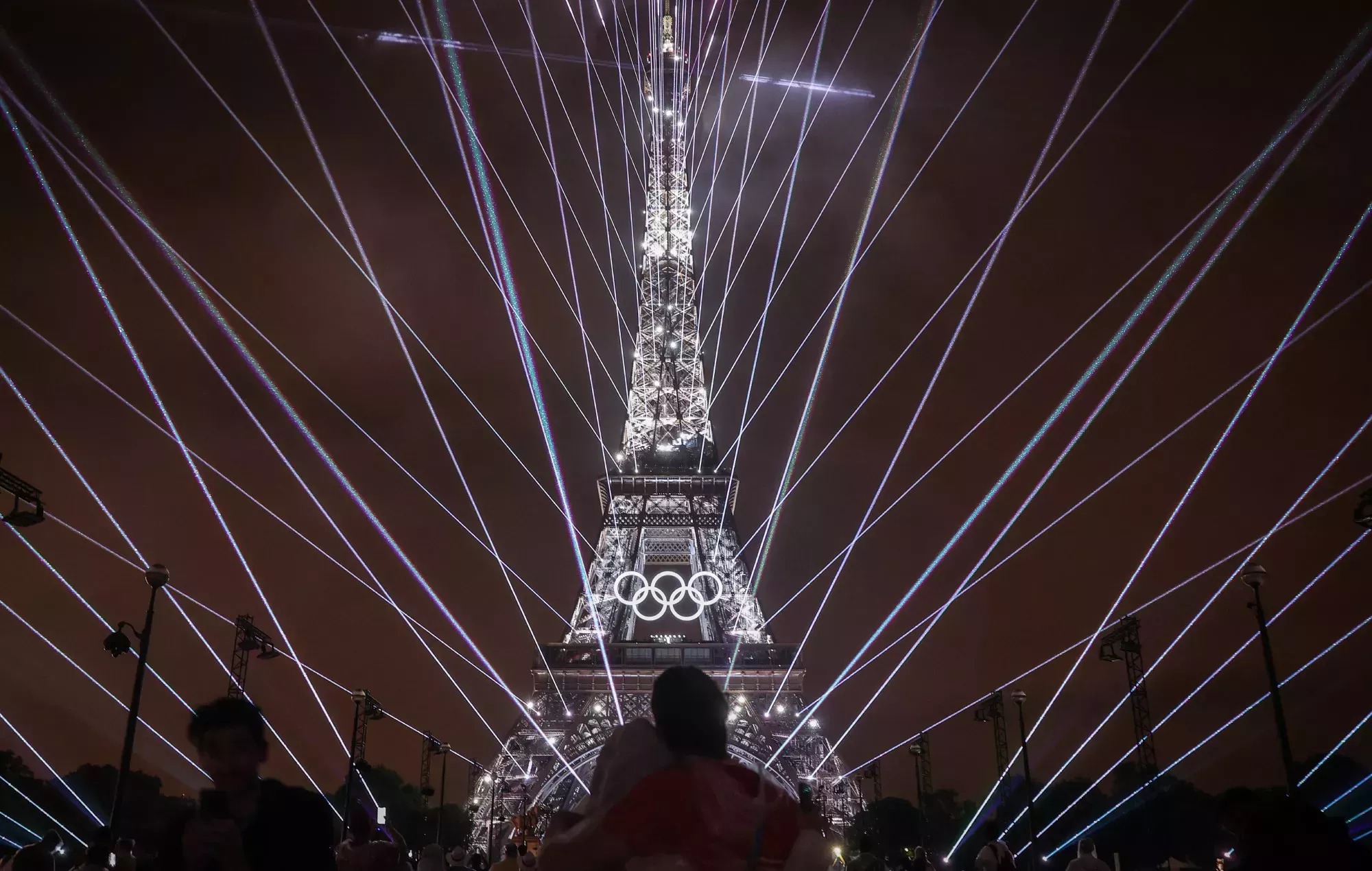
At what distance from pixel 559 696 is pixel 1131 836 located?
36.2m

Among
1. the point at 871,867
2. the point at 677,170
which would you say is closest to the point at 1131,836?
the point at 677,170

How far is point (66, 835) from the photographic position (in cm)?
4738

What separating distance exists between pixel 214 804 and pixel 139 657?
1313cm

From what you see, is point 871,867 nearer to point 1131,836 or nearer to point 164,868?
point 164,868

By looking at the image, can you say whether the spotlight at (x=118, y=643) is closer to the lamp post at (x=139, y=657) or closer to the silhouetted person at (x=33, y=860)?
the lamp post at (x=139, y=657)

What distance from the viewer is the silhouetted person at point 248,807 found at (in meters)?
3.61

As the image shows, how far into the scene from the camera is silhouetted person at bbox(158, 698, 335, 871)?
361cm

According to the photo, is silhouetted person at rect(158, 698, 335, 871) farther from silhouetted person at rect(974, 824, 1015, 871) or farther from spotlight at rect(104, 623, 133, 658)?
spotlight at rect(104, 623, 133, 658)

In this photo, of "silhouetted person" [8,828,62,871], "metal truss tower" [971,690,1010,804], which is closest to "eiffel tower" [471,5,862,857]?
"metal truss tower" [971,690,1010,804]

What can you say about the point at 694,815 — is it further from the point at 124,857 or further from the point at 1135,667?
the point at 1135,667

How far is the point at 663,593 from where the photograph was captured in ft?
142

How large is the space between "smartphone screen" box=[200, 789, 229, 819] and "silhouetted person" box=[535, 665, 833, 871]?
4.42 ft

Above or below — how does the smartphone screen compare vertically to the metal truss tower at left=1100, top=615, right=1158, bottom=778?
below

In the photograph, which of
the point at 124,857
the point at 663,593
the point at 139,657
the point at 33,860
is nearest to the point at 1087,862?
the point at 33,860
